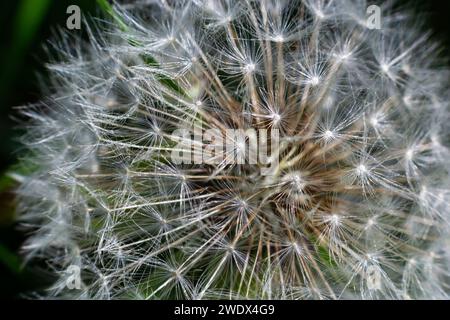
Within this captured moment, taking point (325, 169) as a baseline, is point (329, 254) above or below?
below

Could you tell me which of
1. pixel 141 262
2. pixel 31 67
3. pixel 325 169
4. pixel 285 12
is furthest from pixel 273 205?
pixel 31 67

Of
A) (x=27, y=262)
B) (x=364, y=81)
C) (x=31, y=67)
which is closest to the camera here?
(x=364, y=81)

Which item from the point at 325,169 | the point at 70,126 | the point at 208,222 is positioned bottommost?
the point at 208,222

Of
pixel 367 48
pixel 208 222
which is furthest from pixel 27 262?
pixel 367 48

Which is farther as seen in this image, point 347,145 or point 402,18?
point 402,18

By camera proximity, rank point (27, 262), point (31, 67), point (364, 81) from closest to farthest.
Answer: point (364, 81)
point (27, 262)
point (31, 67)

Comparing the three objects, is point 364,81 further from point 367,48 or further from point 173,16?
point 173,16
